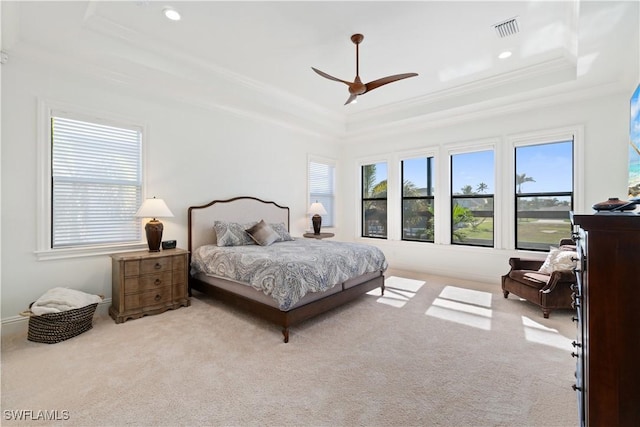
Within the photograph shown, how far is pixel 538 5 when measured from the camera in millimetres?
2703

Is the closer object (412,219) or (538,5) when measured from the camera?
(538,5)

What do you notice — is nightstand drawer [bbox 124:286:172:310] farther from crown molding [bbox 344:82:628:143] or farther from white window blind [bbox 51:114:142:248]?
crown molding [bbox 344:82:628:143]

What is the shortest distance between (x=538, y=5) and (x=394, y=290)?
3695 millimetres

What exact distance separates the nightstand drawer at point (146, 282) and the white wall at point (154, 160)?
1.96 feet

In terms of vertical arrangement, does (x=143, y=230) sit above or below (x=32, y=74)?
below

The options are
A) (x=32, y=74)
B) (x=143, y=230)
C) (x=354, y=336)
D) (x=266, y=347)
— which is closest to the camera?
(x=266, y=347)

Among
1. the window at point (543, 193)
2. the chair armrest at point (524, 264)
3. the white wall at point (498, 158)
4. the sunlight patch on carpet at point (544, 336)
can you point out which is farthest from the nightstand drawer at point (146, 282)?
the window at point (543, 193)

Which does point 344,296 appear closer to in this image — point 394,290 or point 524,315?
point 394,290

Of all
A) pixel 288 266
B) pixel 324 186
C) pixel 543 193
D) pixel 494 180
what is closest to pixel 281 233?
pixel 288 266

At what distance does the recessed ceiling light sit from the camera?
2.79 metres

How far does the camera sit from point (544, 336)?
2.78 m

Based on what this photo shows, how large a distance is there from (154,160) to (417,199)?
15.3 ft

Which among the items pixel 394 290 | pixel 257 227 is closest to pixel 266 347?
pixel 257 227

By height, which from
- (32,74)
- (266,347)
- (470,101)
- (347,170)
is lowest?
(266,347)
